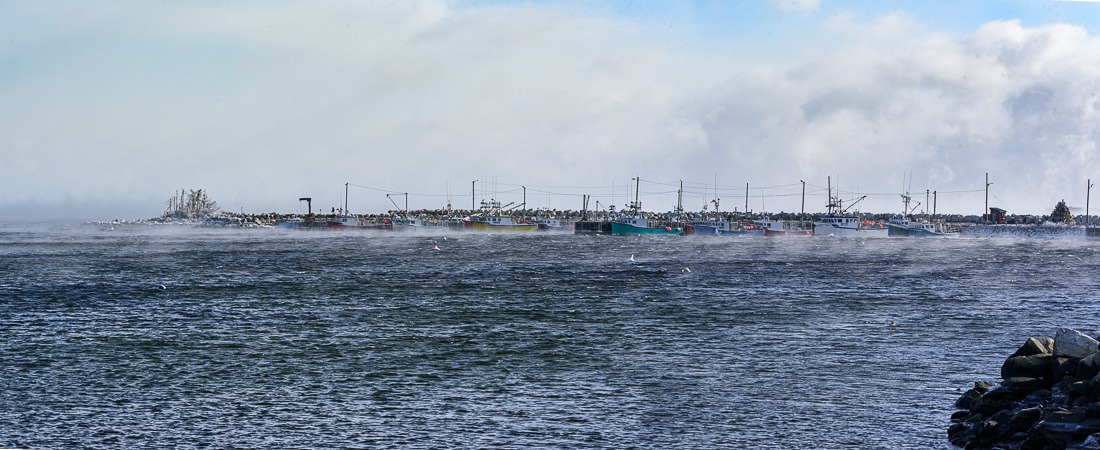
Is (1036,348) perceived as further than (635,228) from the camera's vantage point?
No

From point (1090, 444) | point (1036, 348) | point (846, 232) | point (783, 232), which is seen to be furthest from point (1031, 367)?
point (783, 232)

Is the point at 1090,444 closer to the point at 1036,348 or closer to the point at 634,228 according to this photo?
the point at 1036,348

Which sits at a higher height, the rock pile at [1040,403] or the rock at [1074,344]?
the rock at [1074,344]

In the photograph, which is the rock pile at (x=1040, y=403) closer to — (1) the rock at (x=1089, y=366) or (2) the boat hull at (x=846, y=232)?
A: (1) the rock at (x=1089, y=366)

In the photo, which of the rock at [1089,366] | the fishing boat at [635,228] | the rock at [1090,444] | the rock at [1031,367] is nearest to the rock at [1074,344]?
the rock at [1031,367]

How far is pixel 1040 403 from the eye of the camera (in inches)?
643

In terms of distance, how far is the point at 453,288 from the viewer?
49.2m

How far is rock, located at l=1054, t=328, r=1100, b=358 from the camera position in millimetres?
17297

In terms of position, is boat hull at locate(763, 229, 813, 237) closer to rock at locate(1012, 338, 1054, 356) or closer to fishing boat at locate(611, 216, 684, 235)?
fishing boat at locate(611, 216, 684, 235)

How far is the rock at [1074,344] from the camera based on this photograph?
17.3m

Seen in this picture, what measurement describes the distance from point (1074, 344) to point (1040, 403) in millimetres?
1846

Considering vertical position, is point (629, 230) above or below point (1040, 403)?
above

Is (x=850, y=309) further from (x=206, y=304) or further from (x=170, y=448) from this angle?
(x=170, y=448)

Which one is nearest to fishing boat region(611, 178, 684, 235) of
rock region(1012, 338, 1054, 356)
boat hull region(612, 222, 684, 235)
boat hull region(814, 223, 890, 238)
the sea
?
boat hull region(612, 222, 684, 235)
